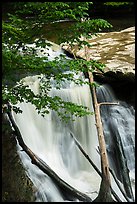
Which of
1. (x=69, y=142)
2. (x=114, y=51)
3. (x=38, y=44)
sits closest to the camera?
(x=38, y=44)

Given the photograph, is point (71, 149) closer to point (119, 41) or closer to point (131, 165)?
point (131, 165)

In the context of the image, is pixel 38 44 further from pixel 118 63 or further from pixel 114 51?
pixel 114 51

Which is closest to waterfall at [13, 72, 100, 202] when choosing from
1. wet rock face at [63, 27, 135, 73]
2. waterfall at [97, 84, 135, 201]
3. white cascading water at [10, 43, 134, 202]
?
white cascading water at [10, 43, 134, 202]

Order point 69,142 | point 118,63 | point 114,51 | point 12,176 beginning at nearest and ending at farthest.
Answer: point 12,176, point 69,142, point 118,63, point 114,51

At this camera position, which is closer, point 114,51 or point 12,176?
point 12,176

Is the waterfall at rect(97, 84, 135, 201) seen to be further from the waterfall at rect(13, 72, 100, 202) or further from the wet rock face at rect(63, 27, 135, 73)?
the wet rock face at rect(63, 27, 135, 73)

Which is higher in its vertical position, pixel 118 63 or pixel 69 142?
pixel 118 63

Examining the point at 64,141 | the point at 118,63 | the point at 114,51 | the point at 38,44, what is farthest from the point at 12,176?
the point at 114,51

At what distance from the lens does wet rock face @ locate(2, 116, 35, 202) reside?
523 centimetres

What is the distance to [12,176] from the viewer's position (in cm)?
538

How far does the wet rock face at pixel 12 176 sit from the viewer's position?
5230 mm

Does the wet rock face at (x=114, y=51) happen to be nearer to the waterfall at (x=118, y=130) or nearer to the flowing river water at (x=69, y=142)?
the flowing river water at (x=69, y=142)

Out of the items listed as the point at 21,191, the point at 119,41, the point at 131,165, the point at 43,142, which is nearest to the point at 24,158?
the point at 21,191

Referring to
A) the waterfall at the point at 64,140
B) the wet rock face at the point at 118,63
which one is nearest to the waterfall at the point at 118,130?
the wet rock face at the point at 118,63
